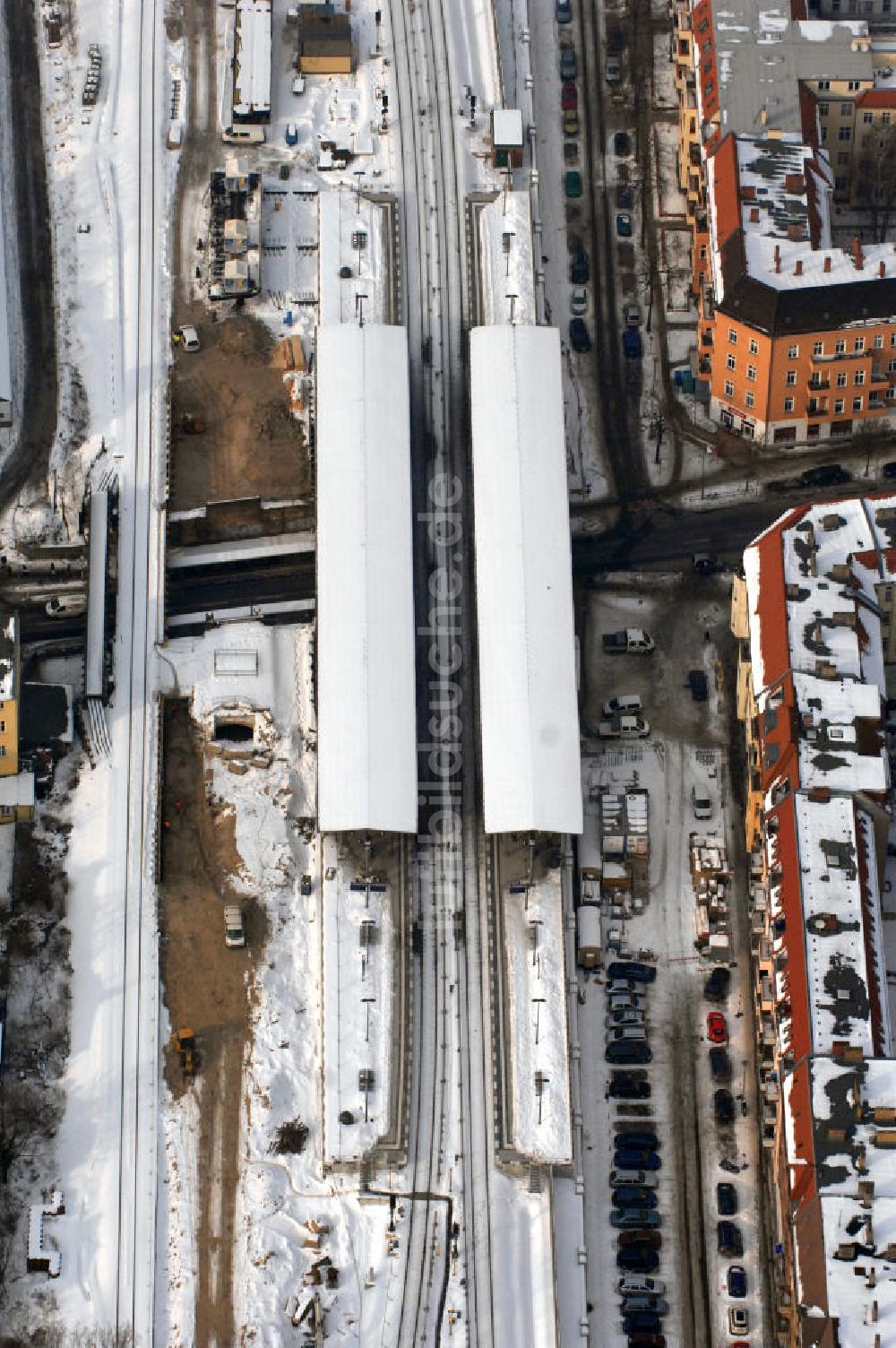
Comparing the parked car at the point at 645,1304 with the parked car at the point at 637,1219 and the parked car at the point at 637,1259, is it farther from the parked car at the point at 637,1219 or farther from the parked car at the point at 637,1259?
the parked car at the point at 637,1219

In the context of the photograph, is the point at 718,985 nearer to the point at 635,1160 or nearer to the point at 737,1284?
the point at 635,1160

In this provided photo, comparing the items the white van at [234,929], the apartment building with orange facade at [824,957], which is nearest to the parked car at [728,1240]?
the apartment building with orange facade at [824,957]

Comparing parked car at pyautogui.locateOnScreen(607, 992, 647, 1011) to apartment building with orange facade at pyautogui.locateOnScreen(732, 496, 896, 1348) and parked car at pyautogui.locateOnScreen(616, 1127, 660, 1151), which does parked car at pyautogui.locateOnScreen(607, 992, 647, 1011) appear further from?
parked car at pyautogui.locateOnScreen(616, 1127, 660, 1151)

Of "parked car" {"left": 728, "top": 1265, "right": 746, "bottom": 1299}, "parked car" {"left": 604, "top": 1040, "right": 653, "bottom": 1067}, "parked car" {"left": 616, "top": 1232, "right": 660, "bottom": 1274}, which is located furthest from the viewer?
"parked car" {"left": 604, "top": 1040, "right": 653, "bottom": 1067}

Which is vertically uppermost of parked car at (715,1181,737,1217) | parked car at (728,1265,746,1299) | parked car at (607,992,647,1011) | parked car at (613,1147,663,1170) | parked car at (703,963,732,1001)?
parked car at (703,963,732,1001)

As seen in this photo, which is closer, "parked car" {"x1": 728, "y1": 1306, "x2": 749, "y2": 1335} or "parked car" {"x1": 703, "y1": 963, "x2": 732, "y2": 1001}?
"parked car" {"x1": 728, "y1": 1306, "x2": 749, "y2": 1335}

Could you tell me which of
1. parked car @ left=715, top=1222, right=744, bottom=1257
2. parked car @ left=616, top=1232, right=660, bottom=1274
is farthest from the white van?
parked car @ left=715, top=1222, right=744, bottom=1257
